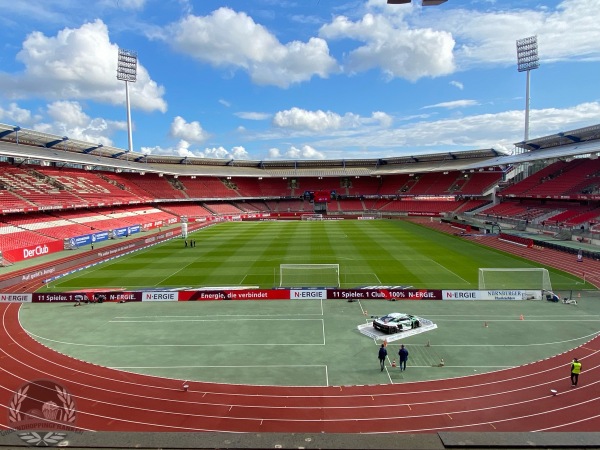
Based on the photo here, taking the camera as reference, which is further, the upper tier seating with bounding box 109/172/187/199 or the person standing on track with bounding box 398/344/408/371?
the upper tier seating with bounding box 109/172/187/199

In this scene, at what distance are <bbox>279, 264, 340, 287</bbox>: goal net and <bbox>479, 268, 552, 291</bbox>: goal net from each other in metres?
9.92

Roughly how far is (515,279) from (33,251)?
137 ft

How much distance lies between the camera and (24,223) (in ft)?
144

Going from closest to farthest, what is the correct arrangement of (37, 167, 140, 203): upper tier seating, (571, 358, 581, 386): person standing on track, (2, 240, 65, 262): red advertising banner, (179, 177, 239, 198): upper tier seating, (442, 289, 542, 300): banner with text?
(571, 358, 581, 386): person standing on track → (442, 289, 542, 300): banner with text → (2, 240, 65, 262): red advertising banner → (37, 167, 140, 203): upper tier seating → (179, 177, 239, 198): upper tier seating

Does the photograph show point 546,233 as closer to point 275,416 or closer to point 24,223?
point 275,416

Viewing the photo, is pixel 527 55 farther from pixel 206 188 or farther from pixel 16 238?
pixel 16 238

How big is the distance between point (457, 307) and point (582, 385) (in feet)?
29.7

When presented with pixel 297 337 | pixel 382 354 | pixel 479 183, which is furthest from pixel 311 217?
pixel 382 354

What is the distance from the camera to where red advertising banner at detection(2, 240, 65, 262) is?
3574cm

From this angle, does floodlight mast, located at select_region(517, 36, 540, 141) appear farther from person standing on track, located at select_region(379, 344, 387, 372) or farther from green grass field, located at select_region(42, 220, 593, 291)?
person standing on track, located at select_region(379, 344, 387, 372)

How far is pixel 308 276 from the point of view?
30219mm

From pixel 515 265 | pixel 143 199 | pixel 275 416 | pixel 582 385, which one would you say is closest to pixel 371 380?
pixel 275 416

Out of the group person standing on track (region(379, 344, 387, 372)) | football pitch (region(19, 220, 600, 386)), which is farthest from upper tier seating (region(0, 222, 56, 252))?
person standing on track (region(379, 344, 387, 372))

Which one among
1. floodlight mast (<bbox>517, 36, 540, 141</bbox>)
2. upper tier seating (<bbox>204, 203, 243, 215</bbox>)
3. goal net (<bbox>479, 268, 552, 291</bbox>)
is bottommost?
goal net (<bbox>479, 268, 552, 291</bbox>)
